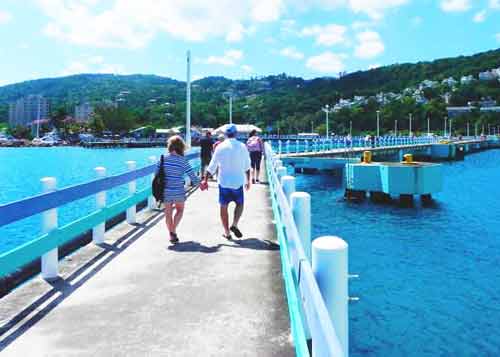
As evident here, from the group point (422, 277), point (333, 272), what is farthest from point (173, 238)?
point (422, 277)

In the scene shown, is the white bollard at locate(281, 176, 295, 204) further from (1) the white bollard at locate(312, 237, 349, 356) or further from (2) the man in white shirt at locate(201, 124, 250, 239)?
(1) the white bollard at locate(312, 237, 349, 356)

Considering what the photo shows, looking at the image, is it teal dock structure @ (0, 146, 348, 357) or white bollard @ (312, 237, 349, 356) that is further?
teal dock structure @ (0, 146, 348, 357)

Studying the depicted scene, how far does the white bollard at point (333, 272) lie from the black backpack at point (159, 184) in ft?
17.2

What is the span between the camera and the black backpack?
7.93 m

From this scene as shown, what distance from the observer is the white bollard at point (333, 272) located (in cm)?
292

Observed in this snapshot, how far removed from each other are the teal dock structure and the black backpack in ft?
2.58

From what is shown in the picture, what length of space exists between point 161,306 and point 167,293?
1.41ft

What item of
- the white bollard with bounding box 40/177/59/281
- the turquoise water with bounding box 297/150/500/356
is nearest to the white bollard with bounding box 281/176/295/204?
the white bollard with bounding box 40/177/59/281

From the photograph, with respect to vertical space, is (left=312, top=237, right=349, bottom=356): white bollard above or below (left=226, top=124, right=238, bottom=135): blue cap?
below

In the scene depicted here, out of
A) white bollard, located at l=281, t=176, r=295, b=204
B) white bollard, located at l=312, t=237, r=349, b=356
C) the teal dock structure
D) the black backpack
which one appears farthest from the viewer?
the black backpack

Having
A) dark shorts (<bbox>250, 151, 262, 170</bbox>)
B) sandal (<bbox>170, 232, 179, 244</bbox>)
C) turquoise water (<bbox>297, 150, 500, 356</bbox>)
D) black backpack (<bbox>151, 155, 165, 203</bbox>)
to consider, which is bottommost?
turquoise water (<bbox>297, 150, 500, 356</bbox>)

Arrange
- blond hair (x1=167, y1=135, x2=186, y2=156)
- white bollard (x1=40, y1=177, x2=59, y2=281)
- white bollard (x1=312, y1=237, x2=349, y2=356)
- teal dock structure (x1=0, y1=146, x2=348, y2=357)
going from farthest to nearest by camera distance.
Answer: blond hair (x1=167, y1=135, x2=186, y2=156) → white bollard (x1=40, y1=177, x2=59, y2=281) → teal dock structure (x1=0, y1=146, x2=348, y2=357) → white bollard (x1=312, y1=237, x2=349, y2=356)

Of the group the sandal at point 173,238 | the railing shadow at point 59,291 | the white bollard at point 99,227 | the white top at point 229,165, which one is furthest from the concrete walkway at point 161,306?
the white top at point 229,165

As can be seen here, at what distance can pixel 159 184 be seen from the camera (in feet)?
26.2
